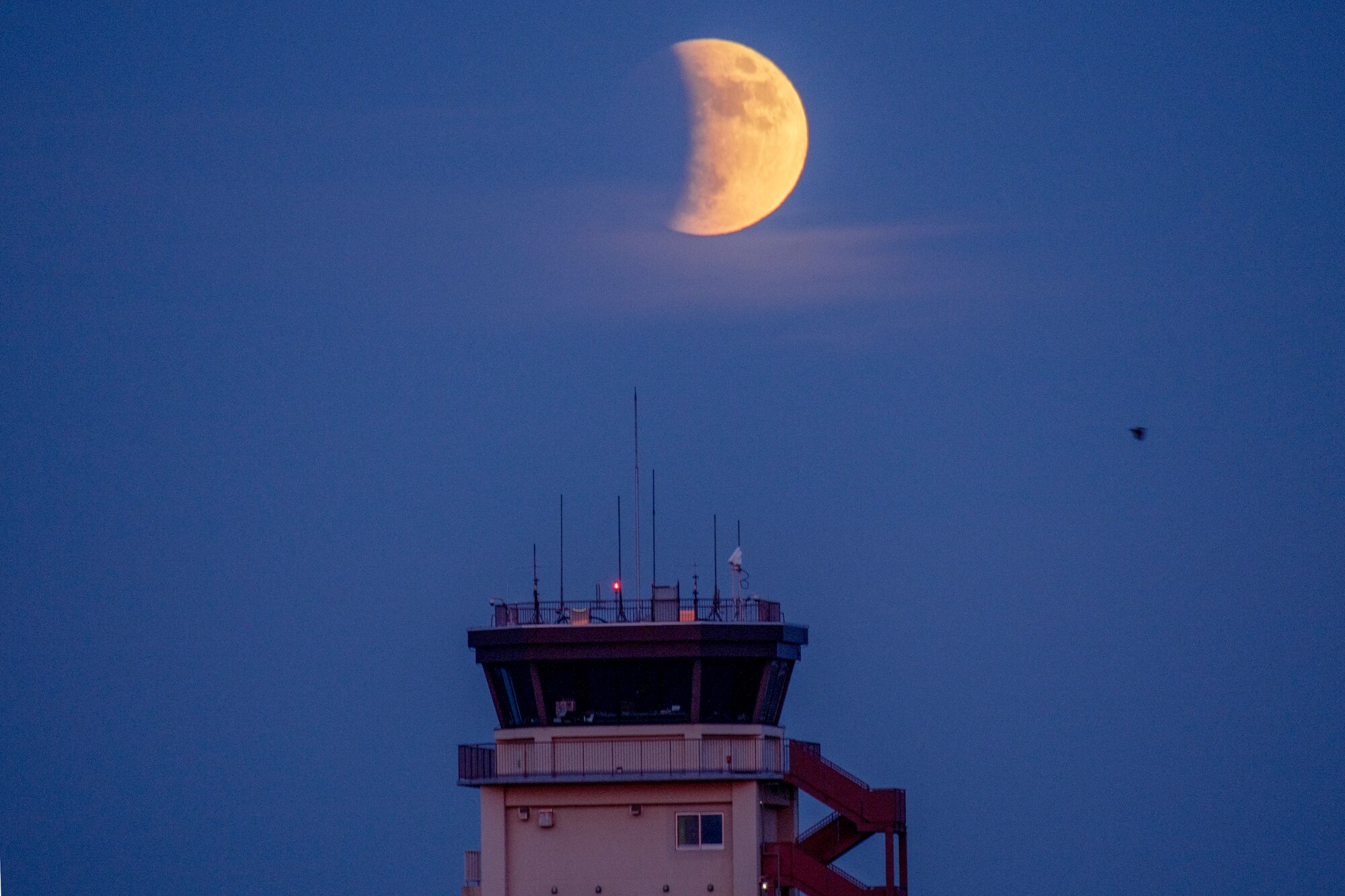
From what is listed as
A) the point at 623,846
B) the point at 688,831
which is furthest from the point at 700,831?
the point at 623,846

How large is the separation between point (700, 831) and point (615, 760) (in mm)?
2837

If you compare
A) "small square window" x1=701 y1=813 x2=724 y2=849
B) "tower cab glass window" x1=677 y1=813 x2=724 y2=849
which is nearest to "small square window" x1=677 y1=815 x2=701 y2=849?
"tower cab glass window" x1=677 y1=813 x2=724 y2=849

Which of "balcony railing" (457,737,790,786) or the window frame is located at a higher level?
"balcony railing" (457,737,790,786)

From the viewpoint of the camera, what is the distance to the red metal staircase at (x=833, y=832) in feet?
262

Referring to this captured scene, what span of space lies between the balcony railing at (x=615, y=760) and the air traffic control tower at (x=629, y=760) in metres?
0.03

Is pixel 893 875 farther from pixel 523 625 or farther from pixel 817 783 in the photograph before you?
pixel 523 625

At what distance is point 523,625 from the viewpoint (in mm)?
79375

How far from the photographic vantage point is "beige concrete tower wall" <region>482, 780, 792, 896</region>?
78938 millimetres

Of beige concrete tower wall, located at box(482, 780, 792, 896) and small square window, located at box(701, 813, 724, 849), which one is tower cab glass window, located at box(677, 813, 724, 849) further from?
beige concrete tower wall, located at box(482, 780, 792, 896)

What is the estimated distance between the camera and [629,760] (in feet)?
259

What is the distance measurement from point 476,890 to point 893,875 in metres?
10.7

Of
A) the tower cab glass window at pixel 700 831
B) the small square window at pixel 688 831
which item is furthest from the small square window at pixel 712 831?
the small square window at pixel 688 831

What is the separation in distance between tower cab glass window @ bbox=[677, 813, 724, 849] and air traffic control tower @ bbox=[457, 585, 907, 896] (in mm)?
24

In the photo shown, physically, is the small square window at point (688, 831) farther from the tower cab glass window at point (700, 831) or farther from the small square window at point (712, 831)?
the small square window at point (712, 831)
